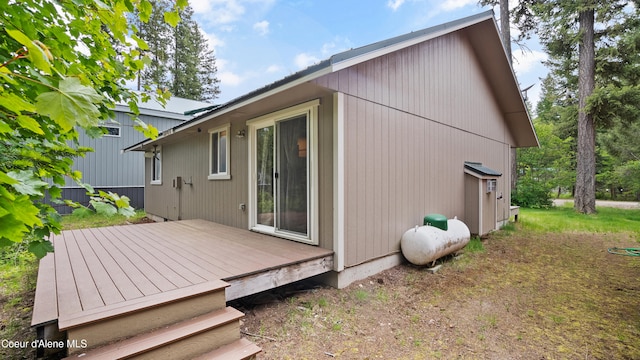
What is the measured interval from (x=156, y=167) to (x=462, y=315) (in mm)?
9809

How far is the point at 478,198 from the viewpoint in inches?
242

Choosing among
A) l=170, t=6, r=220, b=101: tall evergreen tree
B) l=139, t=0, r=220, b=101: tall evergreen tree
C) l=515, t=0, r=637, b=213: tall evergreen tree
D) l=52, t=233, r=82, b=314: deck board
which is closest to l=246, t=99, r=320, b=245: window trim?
l=52, t=233, r=82, b=314: deck board

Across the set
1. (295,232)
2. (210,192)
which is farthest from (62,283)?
(210,192)

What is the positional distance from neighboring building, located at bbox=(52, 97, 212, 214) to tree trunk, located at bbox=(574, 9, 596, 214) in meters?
14.9

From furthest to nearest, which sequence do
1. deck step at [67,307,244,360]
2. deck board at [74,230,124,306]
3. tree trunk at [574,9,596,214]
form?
tree trunk at [574,9,596,214] < deck board at [74,230,124,306] < deck step at [67,307,244,360]

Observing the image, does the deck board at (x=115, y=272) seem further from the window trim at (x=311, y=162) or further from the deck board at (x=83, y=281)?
the window trim at (x=311, y=162)

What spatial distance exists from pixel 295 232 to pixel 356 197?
108cm

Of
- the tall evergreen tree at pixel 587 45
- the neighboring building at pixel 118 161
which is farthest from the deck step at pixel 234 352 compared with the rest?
the tall evergreen tree at pixel 587 45

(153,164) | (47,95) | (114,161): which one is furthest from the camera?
(114,161)

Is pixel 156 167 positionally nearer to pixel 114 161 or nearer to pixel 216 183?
pixel 114 161

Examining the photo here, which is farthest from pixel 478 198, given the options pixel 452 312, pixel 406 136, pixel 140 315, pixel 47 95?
pixel 47 95

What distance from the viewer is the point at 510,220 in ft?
28.5

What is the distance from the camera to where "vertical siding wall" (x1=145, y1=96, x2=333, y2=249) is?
376cm

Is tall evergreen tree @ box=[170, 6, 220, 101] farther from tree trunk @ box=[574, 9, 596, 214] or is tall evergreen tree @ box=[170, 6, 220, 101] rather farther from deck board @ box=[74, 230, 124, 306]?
tree trunk @ box=[574, 9, 596, 214]
